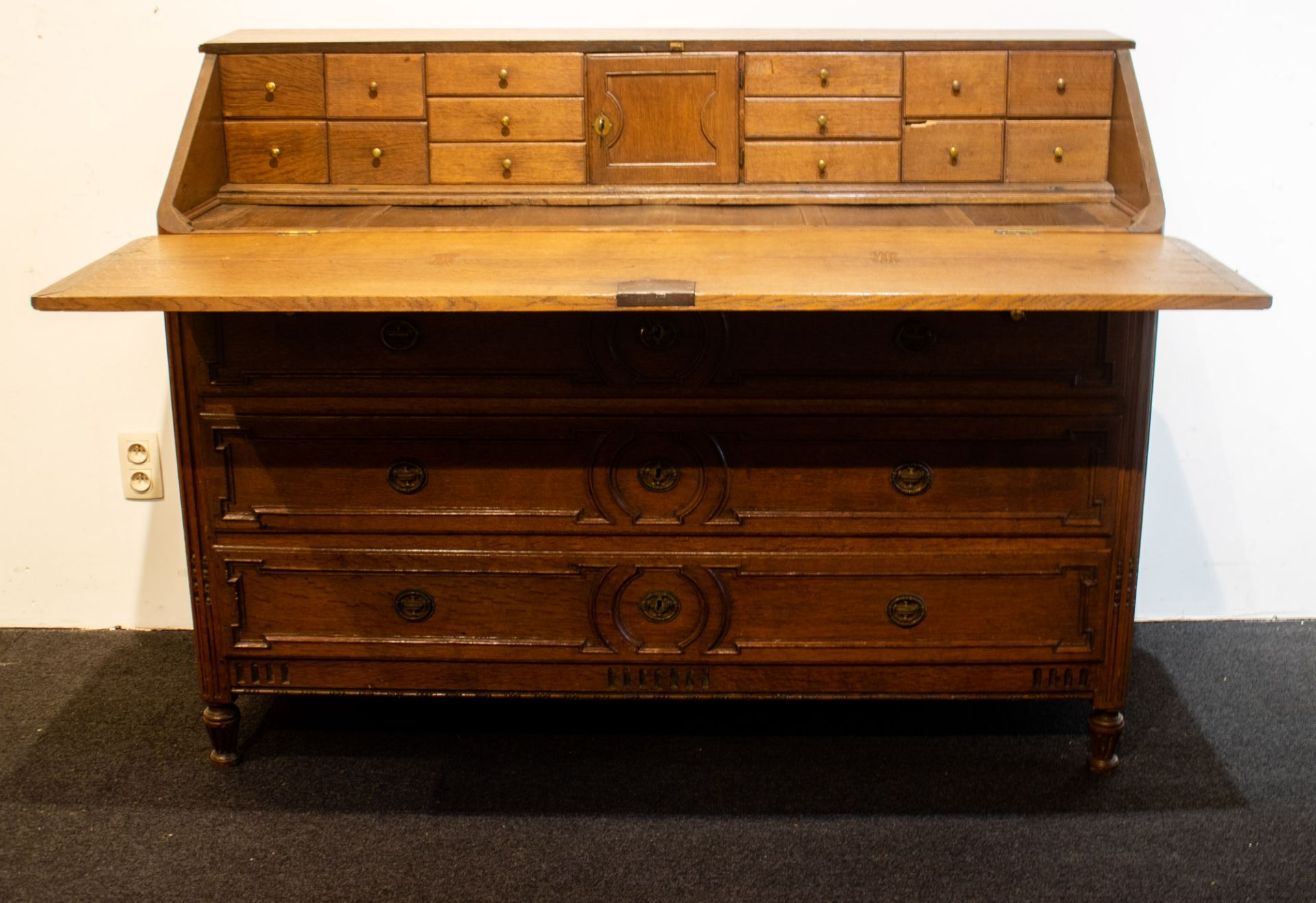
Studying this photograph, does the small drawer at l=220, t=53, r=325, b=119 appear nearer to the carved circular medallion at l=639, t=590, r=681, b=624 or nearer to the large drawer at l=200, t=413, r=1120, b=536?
the large drawer at l=200, t=413, r=1120, b=536

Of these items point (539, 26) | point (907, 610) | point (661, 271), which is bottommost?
point (907, 610)

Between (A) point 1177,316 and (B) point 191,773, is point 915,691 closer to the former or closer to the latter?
(A) point 1177,316

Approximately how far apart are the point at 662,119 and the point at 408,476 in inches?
30.0

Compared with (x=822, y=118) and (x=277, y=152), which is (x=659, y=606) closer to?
(x=822, y=118)

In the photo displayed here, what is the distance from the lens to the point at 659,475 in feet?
7.00

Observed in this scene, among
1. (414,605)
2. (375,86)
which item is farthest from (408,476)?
(375,86)

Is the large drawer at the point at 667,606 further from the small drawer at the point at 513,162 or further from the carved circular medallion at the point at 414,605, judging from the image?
the small drawer at the point at 513,162

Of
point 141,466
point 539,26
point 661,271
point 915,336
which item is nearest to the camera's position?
point 661,271

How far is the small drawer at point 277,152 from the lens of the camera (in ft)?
7.63

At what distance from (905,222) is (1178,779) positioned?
109cm

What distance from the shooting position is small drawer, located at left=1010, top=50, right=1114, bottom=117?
7.45ft

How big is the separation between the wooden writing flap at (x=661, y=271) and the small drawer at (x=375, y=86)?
31 centimetres

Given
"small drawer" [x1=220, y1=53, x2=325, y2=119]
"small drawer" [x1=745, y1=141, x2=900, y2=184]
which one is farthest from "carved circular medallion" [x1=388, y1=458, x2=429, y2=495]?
"small drawer" [x1=745, y1=141, x2=900, y2=184]

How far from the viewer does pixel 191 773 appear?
237cm
